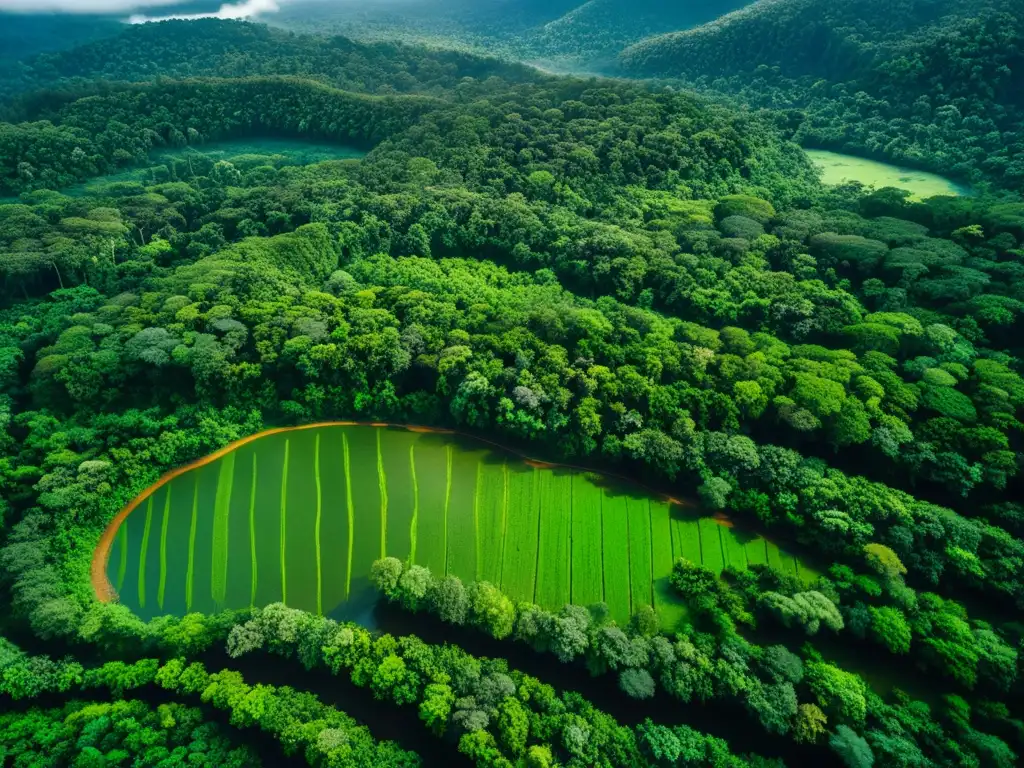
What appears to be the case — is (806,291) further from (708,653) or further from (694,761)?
(694,761)

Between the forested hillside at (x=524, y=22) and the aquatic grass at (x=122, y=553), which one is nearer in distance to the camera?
the aquatic grass at (x=122, y=553)

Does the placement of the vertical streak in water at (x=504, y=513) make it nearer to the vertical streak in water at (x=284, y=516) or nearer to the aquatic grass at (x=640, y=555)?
the aquatic grass at (x=640, y=555)

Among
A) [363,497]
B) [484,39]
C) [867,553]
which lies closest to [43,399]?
[363,497]

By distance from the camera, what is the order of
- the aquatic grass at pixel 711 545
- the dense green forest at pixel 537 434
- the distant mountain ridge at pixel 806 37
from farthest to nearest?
1. the distant mountain ridge at pixel 806 37
2. the aquatic grass at pixel 711 545
3. the dense green forest at pixel 537 434

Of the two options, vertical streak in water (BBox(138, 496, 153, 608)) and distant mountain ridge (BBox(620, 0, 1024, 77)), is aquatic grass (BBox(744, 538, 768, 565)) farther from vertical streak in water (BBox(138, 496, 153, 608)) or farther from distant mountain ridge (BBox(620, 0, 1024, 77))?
distant mountain ridge (BBox(620, 0, 1024, 77))

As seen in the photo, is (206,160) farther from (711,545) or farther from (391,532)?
(711,545)

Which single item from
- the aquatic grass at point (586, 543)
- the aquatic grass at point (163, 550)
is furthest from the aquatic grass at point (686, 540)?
the aquatic grass at point (163, 550)

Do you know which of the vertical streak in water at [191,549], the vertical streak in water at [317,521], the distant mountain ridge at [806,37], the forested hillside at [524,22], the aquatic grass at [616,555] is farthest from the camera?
the forested hillside at [524,22]

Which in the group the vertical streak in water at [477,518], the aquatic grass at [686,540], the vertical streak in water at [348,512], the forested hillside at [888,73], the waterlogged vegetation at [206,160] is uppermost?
the forested hillside at [888,73]

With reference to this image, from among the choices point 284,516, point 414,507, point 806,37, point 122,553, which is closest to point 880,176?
point 806,37
